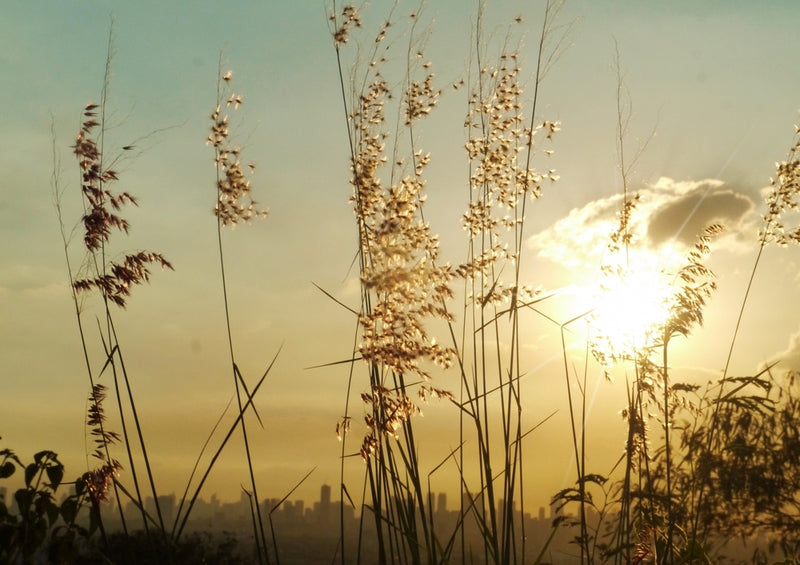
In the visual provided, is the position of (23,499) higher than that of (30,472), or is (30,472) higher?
(30,472)

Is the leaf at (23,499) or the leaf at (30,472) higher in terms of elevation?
the leaf at (30,472)

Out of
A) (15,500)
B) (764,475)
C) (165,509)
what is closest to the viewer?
(165,509)

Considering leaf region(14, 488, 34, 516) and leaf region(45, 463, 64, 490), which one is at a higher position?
leaf region(45, 463, 64, 490)

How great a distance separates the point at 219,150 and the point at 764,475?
1105cm

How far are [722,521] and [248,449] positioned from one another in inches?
451

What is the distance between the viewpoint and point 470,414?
3.51m

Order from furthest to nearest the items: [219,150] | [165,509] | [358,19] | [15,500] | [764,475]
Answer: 1. [764,475]
2. [358,19]
3. [219,150]
4. [15,500]
5. [165,509]

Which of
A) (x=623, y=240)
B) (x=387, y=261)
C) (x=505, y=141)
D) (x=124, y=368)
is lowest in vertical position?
(x=124, y=368)

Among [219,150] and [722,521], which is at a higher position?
[219,150]

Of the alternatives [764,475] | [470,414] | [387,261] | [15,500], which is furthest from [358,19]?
[764,475]

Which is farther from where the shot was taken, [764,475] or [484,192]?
[764,475]

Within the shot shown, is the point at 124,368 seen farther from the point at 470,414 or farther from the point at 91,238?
the point at 470,414

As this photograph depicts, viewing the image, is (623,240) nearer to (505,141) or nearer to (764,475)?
(505,141)

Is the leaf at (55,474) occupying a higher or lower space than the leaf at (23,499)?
higher
